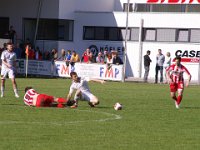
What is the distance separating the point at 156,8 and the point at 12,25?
34.6ft

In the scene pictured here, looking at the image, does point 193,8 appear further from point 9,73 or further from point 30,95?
point 30,95

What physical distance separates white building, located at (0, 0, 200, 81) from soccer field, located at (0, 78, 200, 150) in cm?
2671

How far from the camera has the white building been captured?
52.6 metres

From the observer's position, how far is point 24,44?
53.0 meters

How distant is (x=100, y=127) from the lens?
17812 millimetres

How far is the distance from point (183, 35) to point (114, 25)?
522 cm

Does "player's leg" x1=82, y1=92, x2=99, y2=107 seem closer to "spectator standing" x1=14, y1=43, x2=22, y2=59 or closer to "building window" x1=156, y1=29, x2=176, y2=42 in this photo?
"spectator standing" x1=14, y1=43, x2=22, y2=59

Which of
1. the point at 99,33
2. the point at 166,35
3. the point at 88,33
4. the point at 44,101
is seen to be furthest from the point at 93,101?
the point at 88,33

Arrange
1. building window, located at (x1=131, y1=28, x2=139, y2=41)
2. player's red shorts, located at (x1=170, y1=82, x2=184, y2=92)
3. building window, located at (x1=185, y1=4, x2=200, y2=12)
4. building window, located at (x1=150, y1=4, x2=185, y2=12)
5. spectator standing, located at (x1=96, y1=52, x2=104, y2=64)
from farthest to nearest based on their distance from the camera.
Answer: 1. building window, located at (x1=150, y1=4, x2=185, y2=12)
2. building window, located at (x1=131, y1=28, x2=139, y2=41)
3. building window, located at (x1=185, y1=4, x2=200, y2=12)
4. spectator standing, located at (x1=96, y1=52, x2=104, y2=64)
5. player's red shorts, located at (x1=170, y1=82, x2=184, y2=92)

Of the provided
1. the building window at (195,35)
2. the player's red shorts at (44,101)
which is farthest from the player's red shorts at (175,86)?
the building window at (195,35)

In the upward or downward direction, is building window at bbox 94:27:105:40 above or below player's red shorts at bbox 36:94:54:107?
above

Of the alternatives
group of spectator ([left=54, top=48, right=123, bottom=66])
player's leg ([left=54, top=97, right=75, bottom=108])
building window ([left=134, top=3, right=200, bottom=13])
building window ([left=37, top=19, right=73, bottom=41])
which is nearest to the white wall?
building window ([left=37, top=19, right=73, bottom=41])

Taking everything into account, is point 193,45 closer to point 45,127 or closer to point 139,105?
point 139,105

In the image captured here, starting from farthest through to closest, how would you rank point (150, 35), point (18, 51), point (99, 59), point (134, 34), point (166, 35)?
point (134, 34), point (150, 35), point (166, 35), point (18, 51), point (99, 59)
